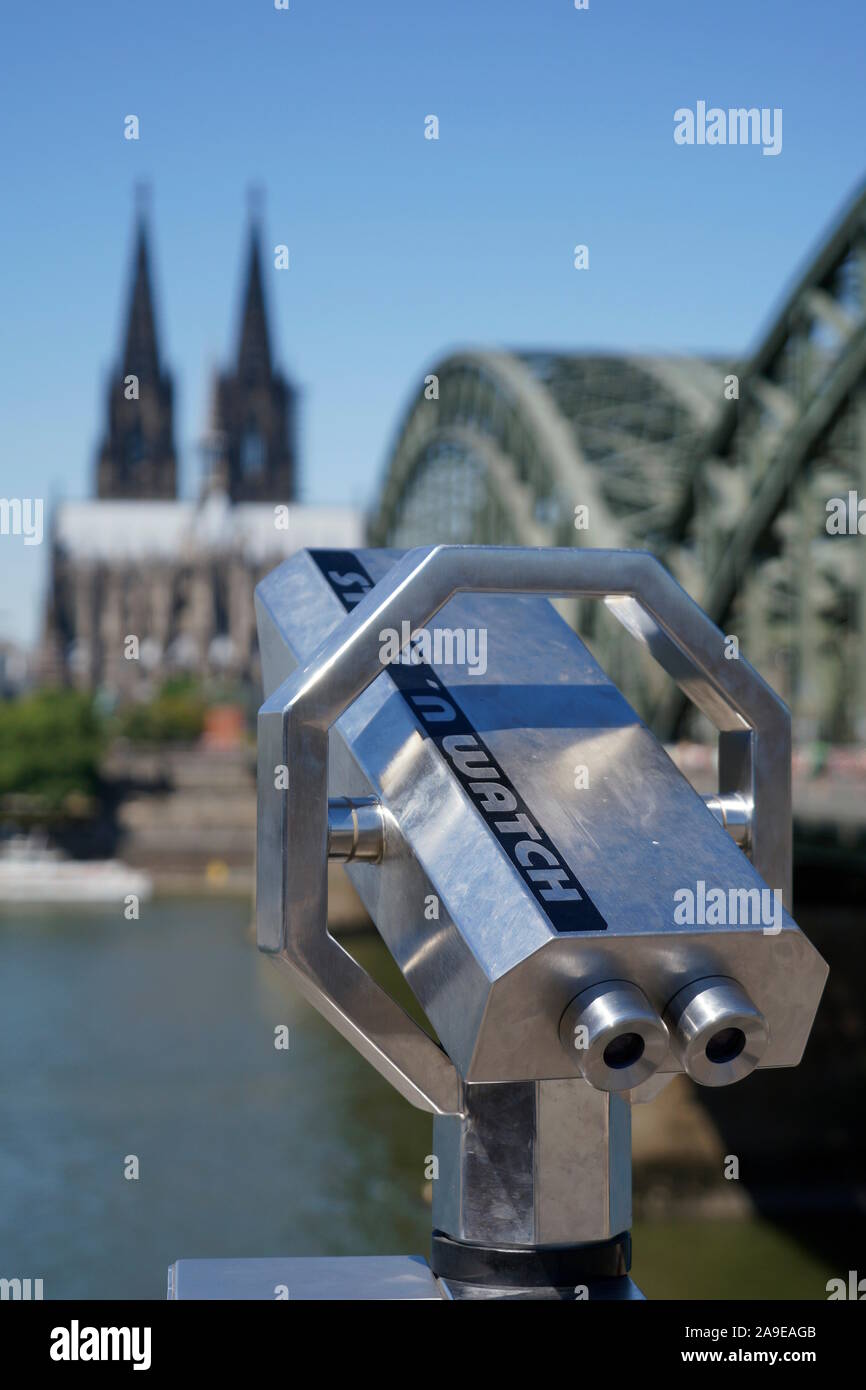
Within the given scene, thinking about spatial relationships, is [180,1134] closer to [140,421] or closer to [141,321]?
[141,321]

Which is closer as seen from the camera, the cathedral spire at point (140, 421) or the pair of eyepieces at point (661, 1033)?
the pair of eyepieces at point (661, 1033)

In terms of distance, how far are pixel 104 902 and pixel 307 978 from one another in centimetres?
4504

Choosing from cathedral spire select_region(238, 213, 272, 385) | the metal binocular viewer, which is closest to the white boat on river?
the metal binocular viewer

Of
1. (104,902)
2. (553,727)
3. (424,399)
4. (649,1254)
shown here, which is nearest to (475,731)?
(553,727)

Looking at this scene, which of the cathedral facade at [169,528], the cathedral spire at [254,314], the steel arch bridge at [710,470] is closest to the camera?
the steel arch bridge at [710,470]

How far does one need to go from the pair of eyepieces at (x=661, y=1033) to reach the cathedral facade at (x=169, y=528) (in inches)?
3794

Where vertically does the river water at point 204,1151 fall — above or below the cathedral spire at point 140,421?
below

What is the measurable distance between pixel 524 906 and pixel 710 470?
22129 mm

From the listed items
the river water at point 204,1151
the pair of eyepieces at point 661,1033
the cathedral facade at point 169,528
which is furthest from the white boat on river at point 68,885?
the cathedral facade at point 169,528

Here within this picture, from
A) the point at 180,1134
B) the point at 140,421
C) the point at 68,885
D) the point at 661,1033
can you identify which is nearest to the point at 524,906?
the point at 661,1033

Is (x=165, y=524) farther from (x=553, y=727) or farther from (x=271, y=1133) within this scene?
(x=553, y=727)

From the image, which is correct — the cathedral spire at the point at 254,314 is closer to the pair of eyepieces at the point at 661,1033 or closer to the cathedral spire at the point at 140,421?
the cathedral spire at the point at 140,421

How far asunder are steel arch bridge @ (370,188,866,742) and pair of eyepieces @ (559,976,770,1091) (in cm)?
454

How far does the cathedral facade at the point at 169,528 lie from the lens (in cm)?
10231
